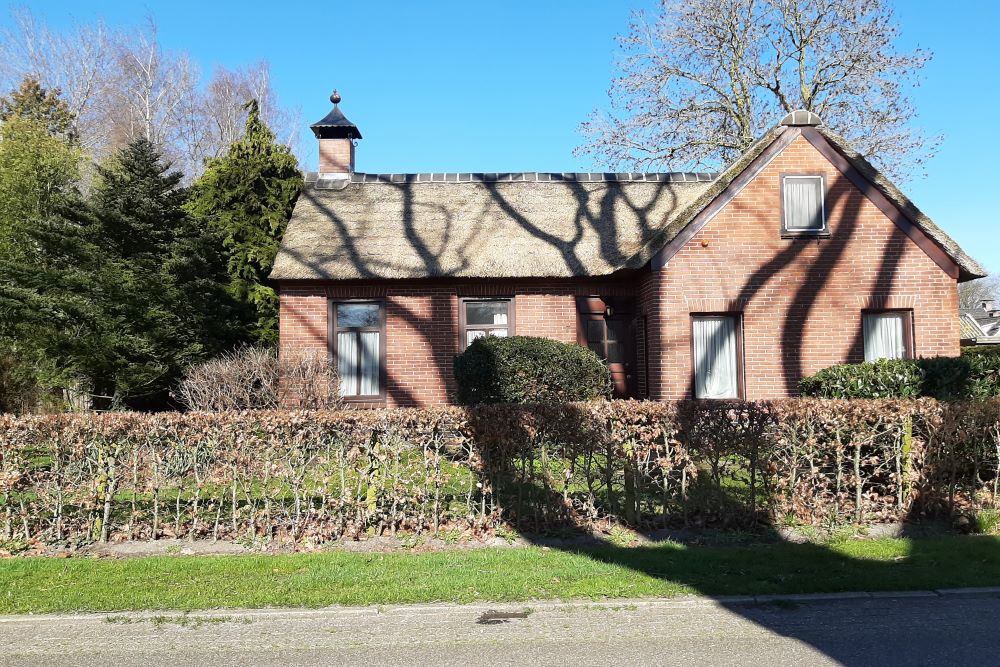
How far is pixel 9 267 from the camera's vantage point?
58.2 ft

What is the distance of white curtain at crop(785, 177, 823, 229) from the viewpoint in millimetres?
14141

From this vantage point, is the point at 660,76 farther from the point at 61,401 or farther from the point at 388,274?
the point at 61,401

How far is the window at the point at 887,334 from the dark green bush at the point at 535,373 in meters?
6.22

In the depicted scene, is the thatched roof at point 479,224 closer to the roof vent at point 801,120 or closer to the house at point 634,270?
the house at point 634,270

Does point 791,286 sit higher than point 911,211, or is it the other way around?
point 911,211

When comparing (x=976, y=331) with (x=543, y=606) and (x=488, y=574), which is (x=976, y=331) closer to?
(x=488, y=574)

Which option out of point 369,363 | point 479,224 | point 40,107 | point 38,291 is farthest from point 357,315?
point 40,107

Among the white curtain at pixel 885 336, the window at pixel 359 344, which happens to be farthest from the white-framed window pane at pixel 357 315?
the white curtain at pixel 885 336

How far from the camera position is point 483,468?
24.8 ft

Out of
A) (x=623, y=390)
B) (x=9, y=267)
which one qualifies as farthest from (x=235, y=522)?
(x=9, y=267)

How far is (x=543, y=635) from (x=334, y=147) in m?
16.7

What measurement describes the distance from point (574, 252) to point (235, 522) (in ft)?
33.6

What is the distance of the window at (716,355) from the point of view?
1404 centimetres

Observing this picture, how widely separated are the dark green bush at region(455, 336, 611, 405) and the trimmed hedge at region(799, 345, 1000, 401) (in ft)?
10.6
